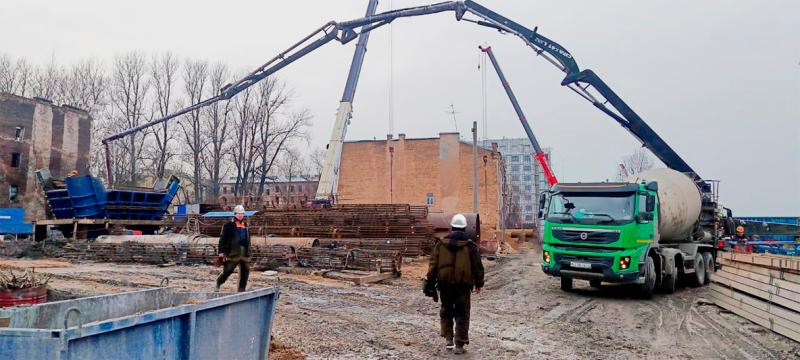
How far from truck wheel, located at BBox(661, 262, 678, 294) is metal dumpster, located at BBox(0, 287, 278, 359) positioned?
11.3m

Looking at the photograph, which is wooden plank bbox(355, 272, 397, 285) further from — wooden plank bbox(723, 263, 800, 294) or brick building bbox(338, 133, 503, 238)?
brick building bbox(338, 133, 503, 238)

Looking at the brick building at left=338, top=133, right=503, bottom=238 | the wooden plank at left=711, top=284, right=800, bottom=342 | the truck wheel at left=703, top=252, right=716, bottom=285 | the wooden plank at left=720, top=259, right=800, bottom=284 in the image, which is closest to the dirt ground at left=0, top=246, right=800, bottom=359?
the wooden plank at left=711, top=284, right=800, bottom=342

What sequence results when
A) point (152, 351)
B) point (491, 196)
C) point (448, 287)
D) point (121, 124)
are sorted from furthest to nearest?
point (121, 124), point (491, 196), point (448, 287), point (152, 351)

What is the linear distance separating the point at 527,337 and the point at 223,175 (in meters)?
44.7

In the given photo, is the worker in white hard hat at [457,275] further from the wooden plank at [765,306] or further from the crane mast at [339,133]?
the crane mast at [339,133]

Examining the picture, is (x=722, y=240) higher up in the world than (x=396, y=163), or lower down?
lower down

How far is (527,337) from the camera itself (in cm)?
835

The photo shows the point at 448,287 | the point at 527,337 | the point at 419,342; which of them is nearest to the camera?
the point at 448,287

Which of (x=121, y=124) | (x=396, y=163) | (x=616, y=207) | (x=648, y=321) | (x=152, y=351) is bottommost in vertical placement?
(x=648, y=321)

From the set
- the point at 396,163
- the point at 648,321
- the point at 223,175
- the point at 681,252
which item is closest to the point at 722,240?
the point at 681,252

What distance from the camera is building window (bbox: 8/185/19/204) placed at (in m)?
38.9

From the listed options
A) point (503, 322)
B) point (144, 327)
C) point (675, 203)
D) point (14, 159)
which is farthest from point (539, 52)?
point (14, 159)

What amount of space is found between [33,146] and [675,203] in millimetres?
43624

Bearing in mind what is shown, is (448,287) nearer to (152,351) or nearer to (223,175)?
(152,351)
